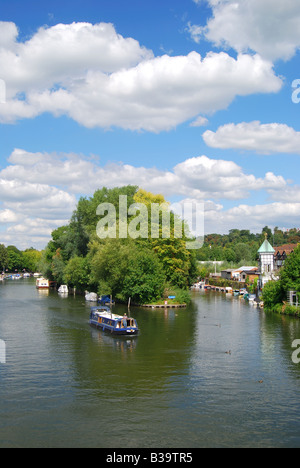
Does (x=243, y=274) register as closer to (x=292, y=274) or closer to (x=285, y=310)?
(x=285, y=310)

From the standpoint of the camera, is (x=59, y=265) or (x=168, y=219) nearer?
(x=168, y=219)

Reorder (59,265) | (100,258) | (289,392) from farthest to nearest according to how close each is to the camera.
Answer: (59,265) < (100,258) < (289,392)

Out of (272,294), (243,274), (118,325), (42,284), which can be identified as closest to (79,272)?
(42,284)

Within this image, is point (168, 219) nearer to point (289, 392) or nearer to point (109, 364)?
point (109, 364)

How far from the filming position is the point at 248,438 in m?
21.5

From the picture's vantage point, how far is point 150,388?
28922mm

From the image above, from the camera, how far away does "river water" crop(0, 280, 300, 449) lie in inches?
859

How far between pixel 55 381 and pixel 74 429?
8.41 m

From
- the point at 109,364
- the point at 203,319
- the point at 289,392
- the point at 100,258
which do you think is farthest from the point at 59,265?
the point at 289,392
